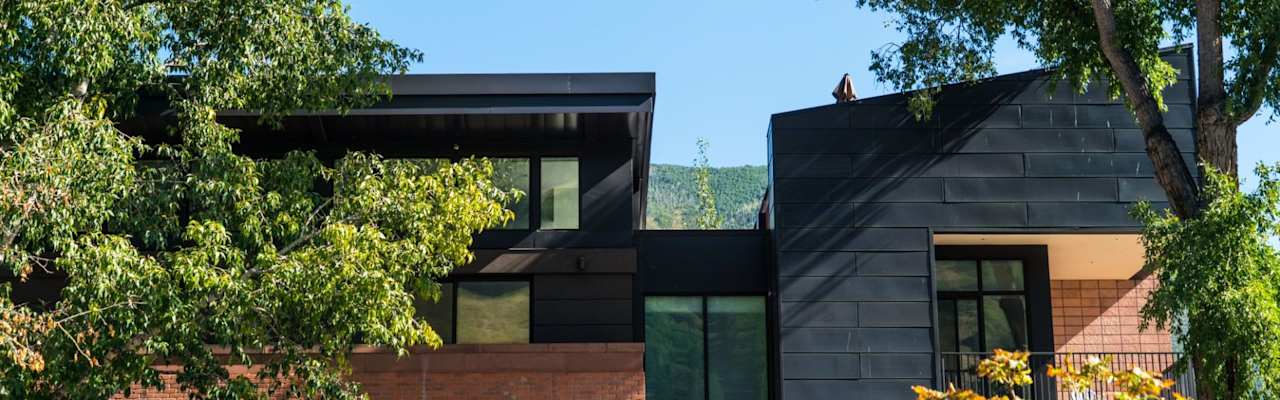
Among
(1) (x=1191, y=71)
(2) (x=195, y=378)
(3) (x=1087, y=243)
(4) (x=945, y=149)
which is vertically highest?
Answer: (1) (x=1191, y=71)

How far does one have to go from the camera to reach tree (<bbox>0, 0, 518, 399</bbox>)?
1241 cm

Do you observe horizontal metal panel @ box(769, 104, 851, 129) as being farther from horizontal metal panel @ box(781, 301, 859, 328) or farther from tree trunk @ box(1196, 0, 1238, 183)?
tree trunk @ box(1196, 0, 1238, 183)

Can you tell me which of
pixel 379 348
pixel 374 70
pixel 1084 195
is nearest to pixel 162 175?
pixel 374 70

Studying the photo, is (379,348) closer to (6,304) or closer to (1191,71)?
(6,304)

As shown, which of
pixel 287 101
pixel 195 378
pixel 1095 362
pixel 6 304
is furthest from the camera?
pixel 287 101

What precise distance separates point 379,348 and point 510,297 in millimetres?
1817

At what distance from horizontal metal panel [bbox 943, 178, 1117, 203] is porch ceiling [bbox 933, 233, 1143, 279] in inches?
20.5

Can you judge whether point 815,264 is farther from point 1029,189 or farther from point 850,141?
point 1029,189

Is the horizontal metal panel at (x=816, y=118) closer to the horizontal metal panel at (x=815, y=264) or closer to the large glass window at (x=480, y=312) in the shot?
the horizontal metal panel at (x=815, y=264)

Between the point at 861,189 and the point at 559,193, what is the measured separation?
3918 mm

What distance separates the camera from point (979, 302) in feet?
63.4

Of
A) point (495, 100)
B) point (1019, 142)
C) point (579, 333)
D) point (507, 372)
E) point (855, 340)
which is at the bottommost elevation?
point (507, 372)

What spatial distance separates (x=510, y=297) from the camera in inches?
688

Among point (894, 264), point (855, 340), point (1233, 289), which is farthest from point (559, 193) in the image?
point (1233, 289)
